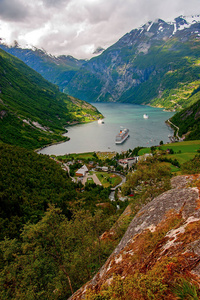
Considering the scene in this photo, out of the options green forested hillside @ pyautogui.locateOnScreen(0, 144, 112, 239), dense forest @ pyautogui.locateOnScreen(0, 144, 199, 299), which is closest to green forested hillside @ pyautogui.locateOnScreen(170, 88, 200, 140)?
green forested hillside @ pyautogui.locateOnScreen(0, 144, 112, 239)

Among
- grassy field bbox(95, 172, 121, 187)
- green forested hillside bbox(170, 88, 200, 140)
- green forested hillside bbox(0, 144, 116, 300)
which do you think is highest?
green forested hillside bbox(170, 88, 200, 140)

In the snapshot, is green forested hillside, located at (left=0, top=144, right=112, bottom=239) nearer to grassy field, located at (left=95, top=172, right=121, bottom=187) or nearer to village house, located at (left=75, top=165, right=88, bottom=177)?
grassy field, located at (left=95, top=172, right=121, bottom=187)

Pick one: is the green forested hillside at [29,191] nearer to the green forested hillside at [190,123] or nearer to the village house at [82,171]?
the village house at [82,171]

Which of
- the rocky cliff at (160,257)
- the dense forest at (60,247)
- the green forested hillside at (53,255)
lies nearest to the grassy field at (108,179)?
the dense forest at (60,247)

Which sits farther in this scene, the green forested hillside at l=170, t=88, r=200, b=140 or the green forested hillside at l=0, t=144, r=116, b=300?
the green forested hillside at l=170, t=88, r=200, b=140

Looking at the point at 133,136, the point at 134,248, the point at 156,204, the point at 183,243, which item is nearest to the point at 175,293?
the point at 183,243

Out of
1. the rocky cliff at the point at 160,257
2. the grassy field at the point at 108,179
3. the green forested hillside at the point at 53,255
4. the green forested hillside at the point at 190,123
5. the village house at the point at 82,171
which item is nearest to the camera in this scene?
the rocky cliff at the point at 160,257

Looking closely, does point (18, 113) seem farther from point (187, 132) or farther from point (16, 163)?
point (187, 132)
